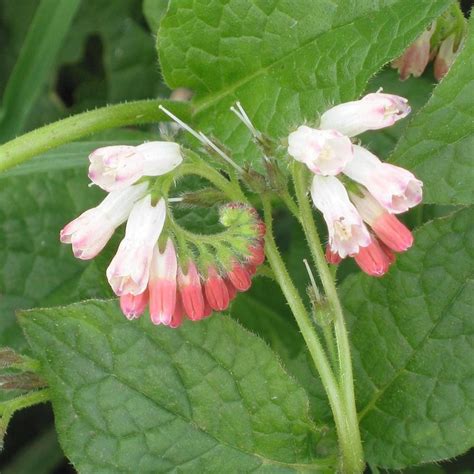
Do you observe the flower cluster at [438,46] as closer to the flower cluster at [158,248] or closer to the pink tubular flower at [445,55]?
the pink tubular flower at [445,55]

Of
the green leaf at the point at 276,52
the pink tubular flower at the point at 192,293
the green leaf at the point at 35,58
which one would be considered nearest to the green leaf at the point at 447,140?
the green leaf at the point at 276,52

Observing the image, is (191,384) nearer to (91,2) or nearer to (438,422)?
(438,422)

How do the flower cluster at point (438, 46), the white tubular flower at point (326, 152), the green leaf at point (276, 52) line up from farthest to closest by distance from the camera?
the flower cluster at point (438, 46)
the green leaf at point (276, 52)
the white tubular flower at point (326, 152)

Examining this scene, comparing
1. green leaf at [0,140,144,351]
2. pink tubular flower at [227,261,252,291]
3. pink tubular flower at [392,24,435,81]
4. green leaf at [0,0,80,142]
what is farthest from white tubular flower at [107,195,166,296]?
green leaf at [0,0,80,142]

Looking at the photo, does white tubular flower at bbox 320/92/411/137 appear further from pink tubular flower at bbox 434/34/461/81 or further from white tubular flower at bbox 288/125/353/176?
pink tubular flower at bbox 434/34/461/81

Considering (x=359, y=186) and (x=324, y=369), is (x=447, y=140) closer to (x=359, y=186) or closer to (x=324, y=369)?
(x=359, y=186)

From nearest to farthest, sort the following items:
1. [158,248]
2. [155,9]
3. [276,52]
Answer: [158,248] → [276,52] → [155,9]

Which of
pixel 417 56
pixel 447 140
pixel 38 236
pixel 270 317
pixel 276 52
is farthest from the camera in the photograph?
pixel 270 317

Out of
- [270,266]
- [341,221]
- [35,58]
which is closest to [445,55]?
[270,266]
